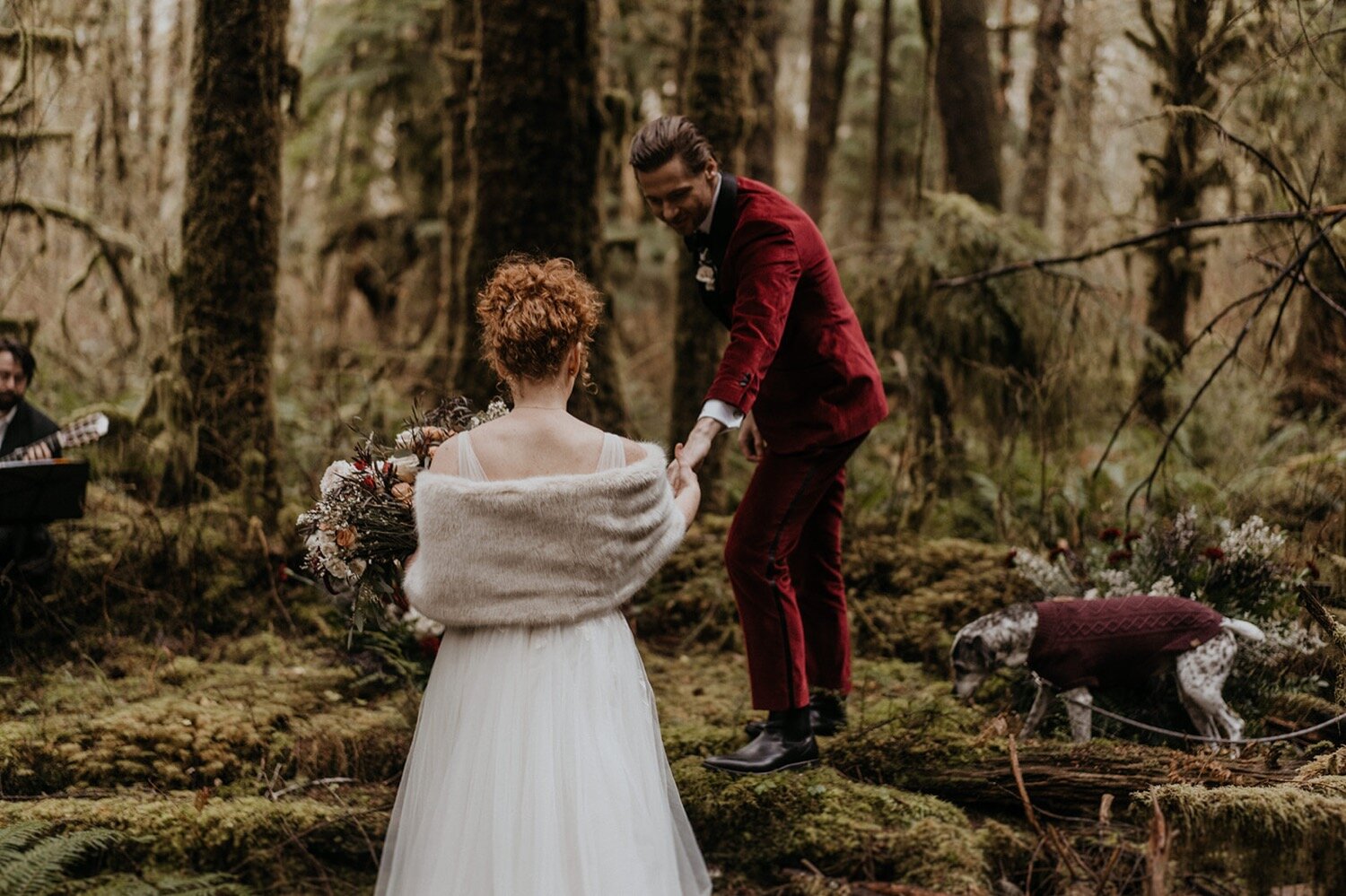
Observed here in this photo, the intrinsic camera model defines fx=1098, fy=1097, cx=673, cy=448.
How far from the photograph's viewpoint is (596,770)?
3100 mm

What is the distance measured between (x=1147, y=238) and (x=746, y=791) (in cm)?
350

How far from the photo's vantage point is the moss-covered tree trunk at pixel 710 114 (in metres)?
7.95

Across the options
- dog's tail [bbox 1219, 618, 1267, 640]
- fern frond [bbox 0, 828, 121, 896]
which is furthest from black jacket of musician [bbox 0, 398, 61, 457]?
dog's tail [bbox 1219, 618, 1267, 640]

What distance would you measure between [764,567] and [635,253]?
7.82 m

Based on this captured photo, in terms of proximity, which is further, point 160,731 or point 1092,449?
point 1092,449

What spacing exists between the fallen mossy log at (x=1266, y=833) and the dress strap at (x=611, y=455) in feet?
5.71

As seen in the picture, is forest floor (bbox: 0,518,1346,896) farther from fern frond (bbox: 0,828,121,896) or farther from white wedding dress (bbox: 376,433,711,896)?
white wedding dress (bbox: 376,433,711,896)

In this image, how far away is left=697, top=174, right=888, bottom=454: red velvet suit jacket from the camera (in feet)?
13.1

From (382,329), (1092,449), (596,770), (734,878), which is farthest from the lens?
(382,329)

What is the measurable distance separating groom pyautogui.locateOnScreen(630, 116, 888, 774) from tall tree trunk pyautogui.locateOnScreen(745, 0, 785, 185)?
23.9 feet

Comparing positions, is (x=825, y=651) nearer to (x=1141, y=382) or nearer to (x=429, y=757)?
(x=429, y=757)

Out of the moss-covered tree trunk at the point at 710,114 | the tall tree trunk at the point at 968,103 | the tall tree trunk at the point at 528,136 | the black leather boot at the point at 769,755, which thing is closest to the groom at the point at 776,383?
the black leather boot at the point at 769,755

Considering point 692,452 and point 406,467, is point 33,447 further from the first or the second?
point 692,452

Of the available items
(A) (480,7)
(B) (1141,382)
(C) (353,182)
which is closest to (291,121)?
(A) (480,7)
